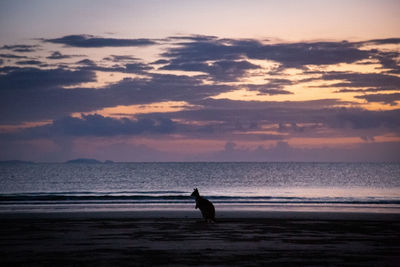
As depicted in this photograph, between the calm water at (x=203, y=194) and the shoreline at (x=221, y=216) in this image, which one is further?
the calm water at (x=203, y=194)

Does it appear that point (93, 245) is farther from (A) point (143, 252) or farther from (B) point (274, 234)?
(B) point (274, 234)

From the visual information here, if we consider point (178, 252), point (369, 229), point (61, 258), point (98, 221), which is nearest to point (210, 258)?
point (178, 252)

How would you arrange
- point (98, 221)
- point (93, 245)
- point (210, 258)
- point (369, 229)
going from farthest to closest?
point (98, 221)
point (369, 229)
point (93, 245)
point (210, 258)

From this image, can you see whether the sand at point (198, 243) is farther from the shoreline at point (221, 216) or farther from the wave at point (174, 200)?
the wave at point (174, 200)

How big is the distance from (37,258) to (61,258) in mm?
602

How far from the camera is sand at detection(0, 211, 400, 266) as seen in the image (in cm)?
1305

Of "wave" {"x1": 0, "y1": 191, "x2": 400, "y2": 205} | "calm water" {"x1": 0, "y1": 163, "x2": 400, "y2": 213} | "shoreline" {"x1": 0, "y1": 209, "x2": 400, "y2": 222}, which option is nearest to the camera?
"shoreline" {"x1": 0, "y1": 209, "x2": 400, "y2": 222}

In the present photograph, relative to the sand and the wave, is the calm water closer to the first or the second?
the wave

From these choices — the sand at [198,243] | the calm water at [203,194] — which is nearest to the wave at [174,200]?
the calm water at [203,194]

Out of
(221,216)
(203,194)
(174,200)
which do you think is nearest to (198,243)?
(221,216)

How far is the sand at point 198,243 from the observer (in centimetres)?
1305

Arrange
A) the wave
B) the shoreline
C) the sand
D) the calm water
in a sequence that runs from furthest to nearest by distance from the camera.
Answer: the wave < the calm water < the shoreline < the sand

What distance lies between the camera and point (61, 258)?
13320mm

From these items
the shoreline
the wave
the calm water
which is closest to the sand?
the shoreline
